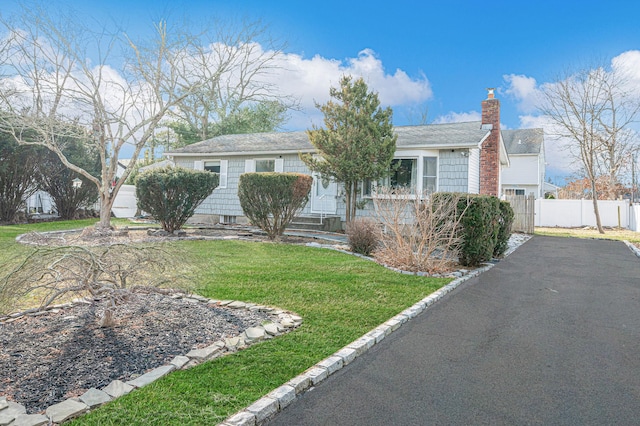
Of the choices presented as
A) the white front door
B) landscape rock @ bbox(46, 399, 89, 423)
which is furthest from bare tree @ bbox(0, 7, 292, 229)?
landscape rock @ bbox(46, 399, 89, 423)

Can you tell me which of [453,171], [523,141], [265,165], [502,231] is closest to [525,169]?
[523,141]

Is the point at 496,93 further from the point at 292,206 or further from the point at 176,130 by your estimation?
the point at 176,130

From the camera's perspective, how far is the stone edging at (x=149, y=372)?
7.88 feet

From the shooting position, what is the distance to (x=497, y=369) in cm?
347

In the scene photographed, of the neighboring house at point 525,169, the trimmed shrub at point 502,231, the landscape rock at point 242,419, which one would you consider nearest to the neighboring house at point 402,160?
the trimmed shrub at point 502,231

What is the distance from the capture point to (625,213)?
21.5 metres

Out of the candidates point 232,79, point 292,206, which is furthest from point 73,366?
point 232,79

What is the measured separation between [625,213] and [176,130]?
29749mm

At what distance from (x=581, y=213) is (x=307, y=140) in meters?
16.5

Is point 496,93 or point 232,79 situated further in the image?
point 232,79

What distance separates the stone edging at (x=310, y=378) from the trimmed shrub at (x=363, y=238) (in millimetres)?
4641

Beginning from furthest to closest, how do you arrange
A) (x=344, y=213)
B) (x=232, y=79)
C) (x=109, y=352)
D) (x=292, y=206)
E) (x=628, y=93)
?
(x=232, y=79) < (x=628, y=93) < (x=344, y=213) < (x=292, y=206) < (x=109, y=352)

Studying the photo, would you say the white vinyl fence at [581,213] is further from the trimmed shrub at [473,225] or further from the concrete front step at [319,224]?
the trimmed shrub at [473,225]

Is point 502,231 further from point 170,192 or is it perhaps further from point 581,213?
point 581,213
